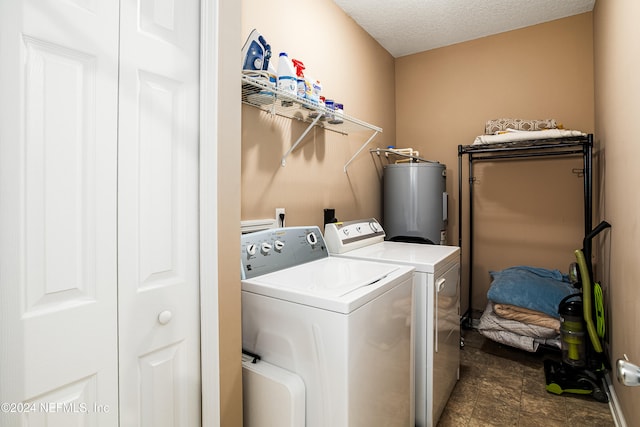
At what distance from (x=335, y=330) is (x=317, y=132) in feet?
5.08

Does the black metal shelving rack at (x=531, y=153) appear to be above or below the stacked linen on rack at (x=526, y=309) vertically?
→ above

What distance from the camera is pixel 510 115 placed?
3049mm

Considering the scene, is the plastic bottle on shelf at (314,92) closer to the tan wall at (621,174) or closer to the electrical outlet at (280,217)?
the electrical outlet at (280,217)

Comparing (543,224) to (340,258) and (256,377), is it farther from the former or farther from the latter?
(256,377)

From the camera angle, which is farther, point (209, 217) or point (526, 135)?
point (526, 135)

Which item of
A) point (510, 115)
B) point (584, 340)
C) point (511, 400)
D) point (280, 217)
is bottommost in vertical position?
point (511, 400)

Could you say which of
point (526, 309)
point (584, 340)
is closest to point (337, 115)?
point (526, 309)

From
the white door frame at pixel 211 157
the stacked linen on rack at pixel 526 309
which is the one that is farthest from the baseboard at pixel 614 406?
the white door frame at pixel 211 157

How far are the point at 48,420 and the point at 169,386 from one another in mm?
308

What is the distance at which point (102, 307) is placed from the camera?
882mm

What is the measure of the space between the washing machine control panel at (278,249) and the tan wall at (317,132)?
0.72 ft

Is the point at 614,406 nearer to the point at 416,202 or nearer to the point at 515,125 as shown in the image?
the point at 416,202

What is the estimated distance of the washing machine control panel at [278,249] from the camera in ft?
4.97

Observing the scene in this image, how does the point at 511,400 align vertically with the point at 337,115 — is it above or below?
below
